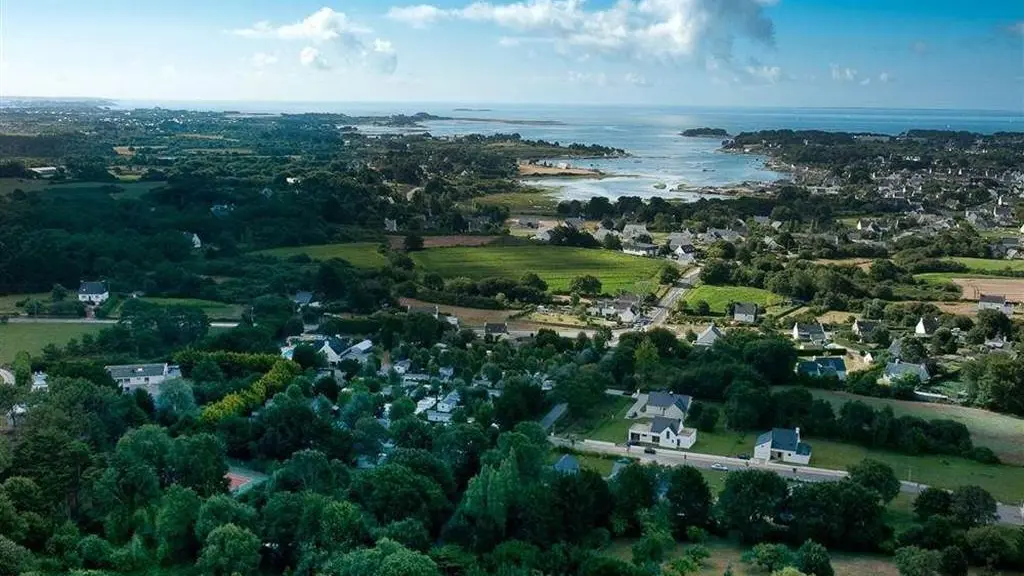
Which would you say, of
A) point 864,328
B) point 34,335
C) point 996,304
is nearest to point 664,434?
point 864,328

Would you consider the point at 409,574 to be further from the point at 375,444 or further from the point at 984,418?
the point at 984,418

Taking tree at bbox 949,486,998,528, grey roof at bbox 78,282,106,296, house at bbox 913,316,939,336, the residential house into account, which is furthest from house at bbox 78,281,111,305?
house at bbox 913,316,939,336

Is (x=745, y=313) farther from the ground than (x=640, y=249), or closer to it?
closer to it

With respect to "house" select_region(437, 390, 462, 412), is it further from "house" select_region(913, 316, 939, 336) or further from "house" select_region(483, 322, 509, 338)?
"house" select_region(913, 316, 939, 336)

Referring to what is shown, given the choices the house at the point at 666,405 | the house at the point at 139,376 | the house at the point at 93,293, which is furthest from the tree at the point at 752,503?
the house at the point at 93,293

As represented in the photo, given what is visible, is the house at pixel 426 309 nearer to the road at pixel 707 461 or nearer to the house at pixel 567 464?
the road at pixel 707 461

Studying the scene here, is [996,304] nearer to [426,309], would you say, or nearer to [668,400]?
[668,400]

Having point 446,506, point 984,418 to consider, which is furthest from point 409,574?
point 984,418
